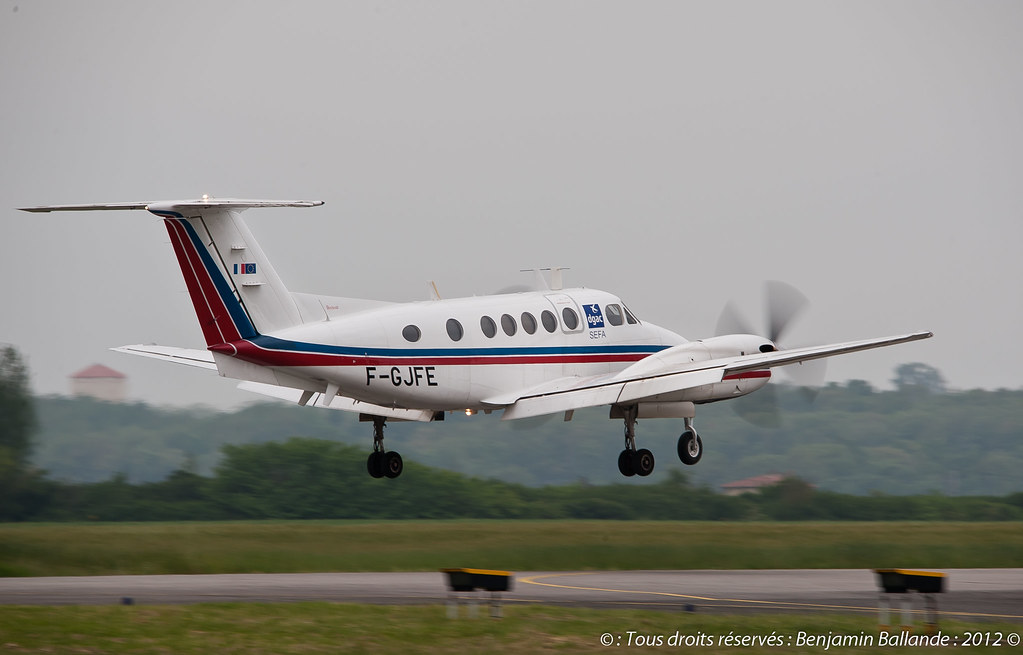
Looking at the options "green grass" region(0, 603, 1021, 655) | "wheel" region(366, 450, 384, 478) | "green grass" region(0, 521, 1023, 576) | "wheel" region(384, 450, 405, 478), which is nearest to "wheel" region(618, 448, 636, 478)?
"green grass" region(0, 521, 1023, 576)

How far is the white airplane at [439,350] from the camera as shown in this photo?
28.4 meters

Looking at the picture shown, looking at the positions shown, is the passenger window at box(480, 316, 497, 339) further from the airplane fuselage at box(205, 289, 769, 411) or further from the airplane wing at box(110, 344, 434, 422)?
the airplane wing at box(110, 344, 434, 422)

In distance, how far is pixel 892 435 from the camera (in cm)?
8456

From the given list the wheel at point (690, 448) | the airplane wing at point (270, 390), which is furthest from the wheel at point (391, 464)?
the wheel at point (690, 448)

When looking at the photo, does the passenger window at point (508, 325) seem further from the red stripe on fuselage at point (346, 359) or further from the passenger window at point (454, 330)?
the passenger window at point (454, 330)

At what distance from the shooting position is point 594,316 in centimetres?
3472

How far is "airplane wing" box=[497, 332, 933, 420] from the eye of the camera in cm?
3183

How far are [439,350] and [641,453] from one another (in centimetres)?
727

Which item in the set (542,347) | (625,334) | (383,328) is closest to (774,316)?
(625,334)

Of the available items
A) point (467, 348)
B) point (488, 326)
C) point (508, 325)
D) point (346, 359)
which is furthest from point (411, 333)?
point (508, 325)

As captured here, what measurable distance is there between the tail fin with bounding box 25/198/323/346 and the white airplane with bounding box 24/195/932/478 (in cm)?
3

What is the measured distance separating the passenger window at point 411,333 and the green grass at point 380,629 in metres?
6.70

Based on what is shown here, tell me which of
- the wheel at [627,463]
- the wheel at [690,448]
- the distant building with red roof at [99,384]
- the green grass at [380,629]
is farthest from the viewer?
the distant building with red roof at [99,384]

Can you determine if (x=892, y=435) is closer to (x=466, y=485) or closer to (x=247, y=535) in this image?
(x=466, y=485)
